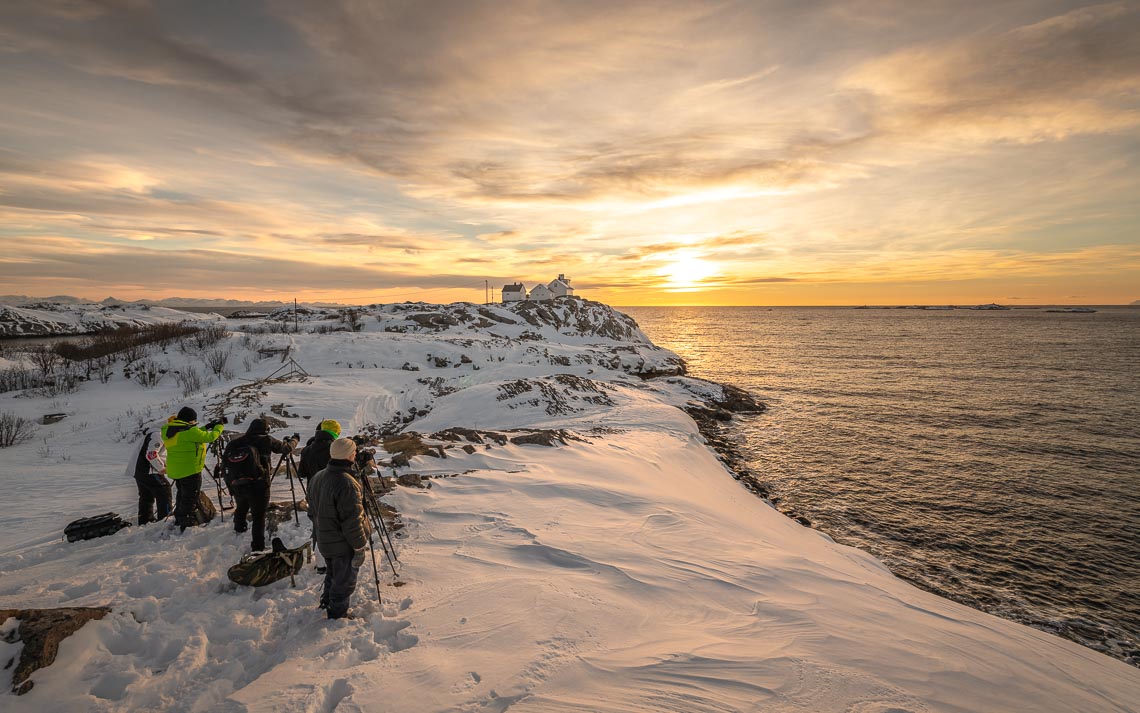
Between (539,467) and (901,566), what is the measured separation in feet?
33.9

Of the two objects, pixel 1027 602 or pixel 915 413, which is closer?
pixel 1027 602

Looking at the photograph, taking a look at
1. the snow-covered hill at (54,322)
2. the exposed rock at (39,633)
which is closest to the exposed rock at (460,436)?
the exposed rock at (39,633)

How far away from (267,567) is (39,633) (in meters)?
2.22

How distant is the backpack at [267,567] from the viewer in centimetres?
643

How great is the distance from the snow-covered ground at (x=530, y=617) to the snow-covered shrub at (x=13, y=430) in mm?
2597

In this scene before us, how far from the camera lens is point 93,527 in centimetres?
786

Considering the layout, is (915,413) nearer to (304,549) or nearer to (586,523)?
(586,523)

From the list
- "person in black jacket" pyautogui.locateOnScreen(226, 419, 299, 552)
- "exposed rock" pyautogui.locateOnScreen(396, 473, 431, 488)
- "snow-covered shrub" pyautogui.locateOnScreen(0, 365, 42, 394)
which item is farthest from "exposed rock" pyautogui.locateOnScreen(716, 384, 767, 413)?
"snow-covered shrub" pyautogui.locateOnScreen(0, 365, 42, 394)

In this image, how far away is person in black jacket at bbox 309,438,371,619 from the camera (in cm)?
563

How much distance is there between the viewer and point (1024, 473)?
18.6 meters

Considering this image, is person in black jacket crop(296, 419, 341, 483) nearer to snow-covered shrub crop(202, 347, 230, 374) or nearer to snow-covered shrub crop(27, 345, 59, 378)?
snow-covered shrub crop(202, 347, 230, 374)

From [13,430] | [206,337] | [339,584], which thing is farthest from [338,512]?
[206,337]

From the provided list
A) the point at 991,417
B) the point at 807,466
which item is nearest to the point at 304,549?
the point at 807,466

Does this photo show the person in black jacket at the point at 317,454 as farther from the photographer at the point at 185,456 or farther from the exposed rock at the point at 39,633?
the exposed rock at the point at 39,633
